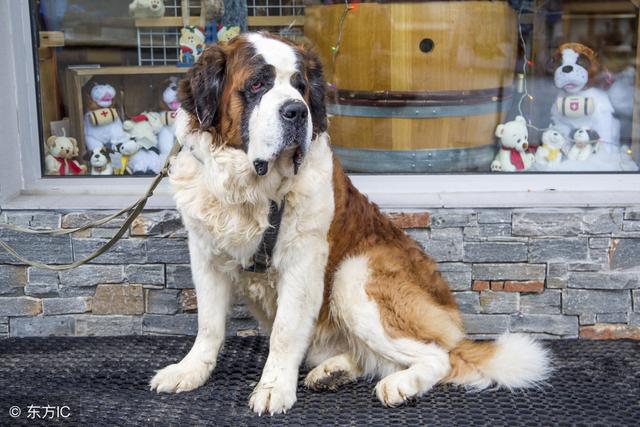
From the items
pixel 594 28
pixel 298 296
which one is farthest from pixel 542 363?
pixel 594 28

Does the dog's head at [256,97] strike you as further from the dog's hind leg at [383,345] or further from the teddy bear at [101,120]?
the teddy bear at [101,120]

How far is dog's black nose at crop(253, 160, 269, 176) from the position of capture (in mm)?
3119

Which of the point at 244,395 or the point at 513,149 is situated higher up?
the point at 513,149

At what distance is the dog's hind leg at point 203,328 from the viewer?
349 cm

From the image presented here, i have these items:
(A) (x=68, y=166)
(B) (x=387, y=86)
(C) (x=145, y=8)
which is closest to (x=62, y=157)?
(A) (x=68, y=166)

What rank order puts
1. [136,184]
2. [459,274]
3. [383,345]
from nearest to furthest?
1. [383,345]
2. [459,274]
3. [136,184]

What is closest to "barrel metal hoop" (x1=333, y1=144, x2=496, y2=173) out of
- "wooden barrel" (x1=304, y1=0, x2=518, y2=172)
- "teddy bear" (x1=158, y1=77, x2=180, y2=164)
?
"wooden barrel" (x1=304, y1=0, x2=518, y2=172)

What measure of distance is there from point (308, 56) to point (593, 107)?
77.3 inches

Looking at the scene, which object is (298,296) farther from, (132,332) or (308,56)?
(132,332)

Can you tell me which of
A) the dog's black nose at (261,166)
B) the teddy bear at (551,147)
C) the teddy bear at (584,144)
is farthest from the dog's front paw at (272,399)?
the teddy bear at (584,144)

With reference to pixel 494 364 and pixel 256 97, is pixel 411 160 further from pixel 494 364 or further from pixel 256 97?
pixel 256 97

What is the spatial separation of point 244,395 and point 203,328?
0.33 meters

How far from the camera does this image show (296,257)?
11.0 feet

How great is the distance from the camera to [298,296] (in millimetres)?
3367
